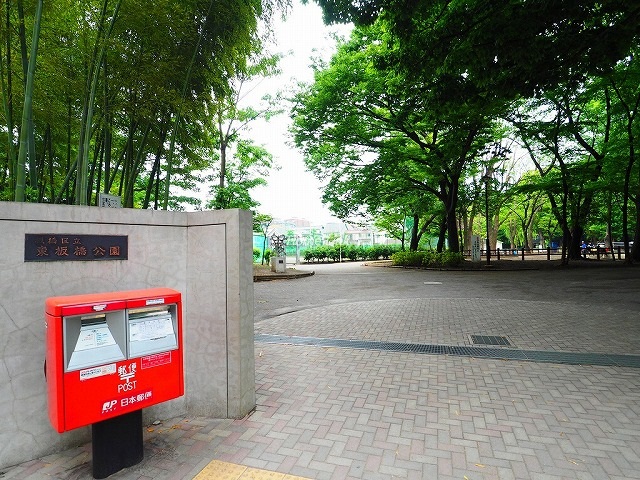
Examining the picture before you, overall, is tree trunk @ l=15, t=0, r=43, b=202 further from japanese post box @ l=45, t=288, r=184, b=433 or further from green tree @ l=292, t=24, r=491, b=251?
green tree @ l=292, t=24, r=491, b=251

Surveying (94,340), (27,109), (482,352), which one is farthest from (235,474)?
(482,352)

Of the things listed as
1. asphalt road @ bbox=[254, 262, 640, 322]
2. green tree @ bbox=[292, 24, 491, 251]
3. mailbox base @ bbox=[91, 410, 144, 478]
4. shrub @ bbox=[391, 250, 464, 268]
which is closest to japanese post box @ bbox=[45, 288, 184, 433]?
mailbox base @ bbox=[91, 410, 144, 478]

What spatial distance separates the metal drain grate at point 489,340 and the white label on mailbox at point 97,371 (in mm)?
4946

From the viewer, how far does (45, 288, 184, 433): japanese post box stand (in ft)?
6.75

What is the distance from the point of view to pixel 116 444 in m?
2.39

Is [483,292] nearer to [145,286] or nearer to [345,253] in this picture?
[145,286]

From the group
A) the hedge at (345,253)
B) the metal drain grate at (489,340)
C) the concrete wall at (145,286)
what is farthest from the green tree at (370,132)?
the hedge at (345,253)

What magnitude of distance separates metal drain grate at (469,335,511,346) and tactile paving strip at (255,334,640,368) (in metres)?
0.32

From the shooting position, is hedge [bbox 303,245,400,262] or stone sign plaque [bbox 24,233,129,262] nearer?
stone sign plaque [bbox 24,233,129,262]

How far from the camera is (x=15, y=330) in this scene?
2455 millimetres

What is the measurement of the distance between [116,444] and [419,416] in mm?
2423

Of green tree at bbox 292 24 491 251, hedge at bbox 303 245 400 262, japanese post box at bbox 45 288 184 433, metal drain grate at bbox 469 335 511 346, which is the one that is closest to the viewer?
japanese post box at bbox 45 288 184 433

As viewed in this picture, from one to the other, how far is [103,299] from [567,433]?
3.62 meters

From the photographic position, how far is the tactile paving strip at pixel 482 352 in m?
4.41
